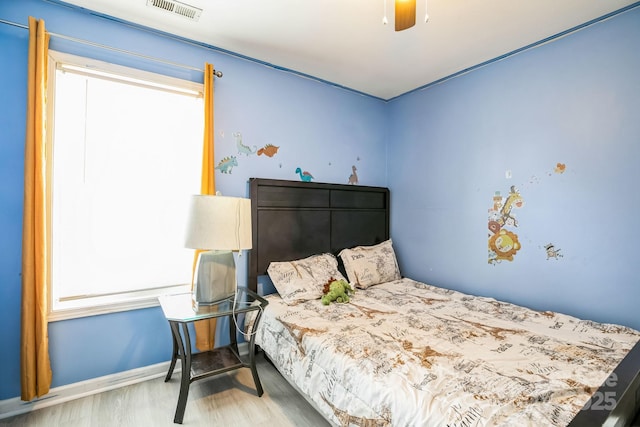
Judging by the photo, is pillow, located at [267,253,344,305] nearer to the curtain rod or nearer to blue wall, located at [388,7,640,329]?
blue wall, located at [388,7,640,329]

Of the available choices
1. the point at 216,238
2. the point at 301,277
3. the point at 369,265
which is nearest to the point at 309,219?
the point at 301,277

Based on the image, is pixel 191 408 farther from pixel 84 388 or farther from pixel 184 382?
pixel 84 388

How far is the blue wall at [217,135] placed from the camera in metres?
1.79

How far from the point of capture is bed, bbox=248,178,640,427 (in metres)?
1.13

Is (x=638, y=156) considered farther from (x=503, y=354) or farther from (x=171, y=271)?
(x=171, y=271)

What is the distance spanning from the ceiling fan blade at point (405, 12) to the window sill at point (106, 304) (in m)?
2.25

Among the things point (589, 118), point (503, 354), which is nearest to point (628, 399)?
point (503, 354)

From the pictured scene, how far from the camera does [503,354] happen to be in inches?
60.8

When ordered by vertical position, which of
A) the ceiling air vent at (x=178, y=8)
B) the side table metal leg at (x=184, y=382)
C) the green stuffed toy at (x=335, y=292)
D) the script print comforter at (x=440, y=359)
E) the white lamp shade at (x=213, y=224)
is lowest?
the side table metal leg at (x=184, y=382)

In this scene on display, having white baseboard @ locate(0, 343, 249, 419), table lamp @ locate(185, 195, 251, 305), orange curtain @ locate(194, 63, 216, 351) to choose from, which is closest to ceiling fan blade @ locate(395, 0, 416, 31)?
table lamp @ locate(185, 195, 251, 305)

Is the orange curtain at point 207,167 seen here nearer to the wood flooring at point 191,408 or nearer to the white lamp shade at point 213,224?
the wood flooring at point 191,408

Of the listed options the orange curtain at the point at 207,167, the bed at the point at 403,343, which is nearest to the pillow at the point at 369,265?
the bed at the point at 403,343

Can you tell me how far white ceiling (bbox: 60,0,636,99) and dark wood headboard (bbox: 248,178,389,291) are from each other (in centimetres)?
107

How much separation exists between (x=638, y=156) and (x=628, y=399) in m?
1.63
